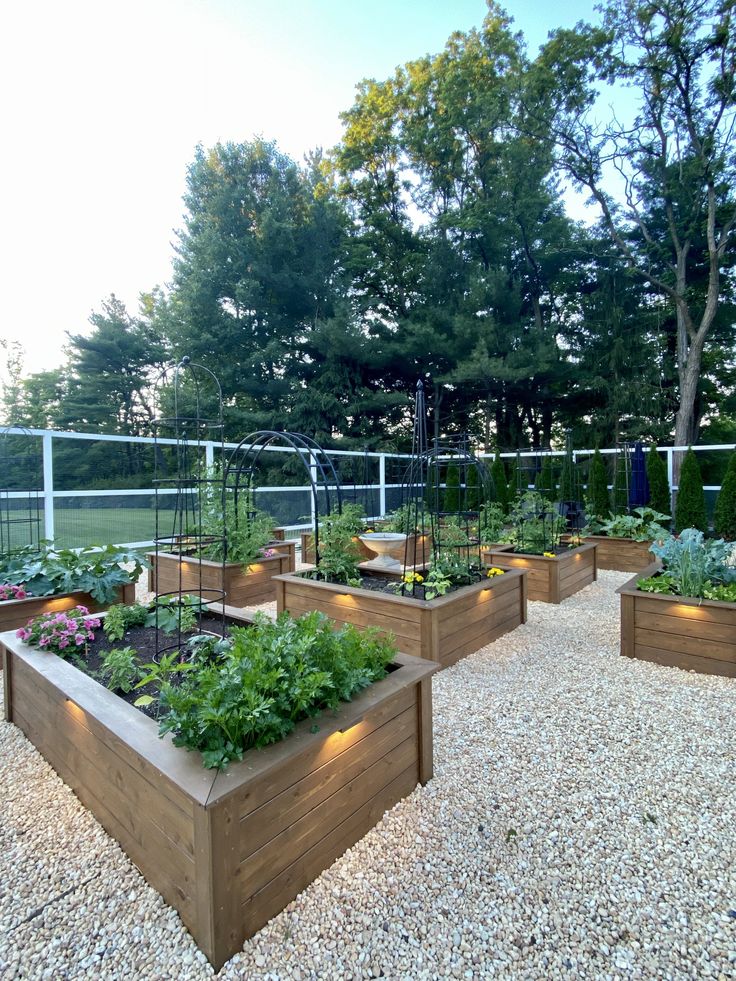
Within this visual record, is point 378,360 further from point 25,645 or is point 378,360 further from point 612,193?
point 25,645

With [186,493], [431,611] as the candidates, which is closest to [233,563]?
[186,493]

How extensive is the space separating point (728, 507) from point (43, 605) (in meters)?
7.82

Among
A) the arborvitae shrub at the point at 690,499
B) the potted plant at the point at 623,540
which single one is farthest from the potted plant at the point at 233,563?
the arborvitae shrub at the point at 690,499

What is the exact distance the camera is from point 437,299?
1179cm

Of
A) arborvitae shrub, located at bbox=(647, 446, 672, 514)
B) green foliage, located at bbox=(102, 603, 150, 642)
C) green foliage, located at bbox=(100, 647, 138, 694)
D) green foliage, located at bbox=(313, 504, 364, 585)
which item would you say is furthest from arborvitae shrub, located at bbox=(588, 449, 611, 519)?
green foliage, located at bbox=(100, 647, 138, 694)

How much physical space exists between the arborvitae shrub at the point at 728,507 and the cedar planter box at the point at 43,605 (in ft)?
23.8

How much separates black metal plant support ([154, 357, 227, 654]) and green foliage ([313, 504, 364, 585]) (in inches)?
34.3

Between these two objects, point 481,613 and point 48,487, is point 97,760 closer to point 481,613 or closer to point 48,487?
point 481,613

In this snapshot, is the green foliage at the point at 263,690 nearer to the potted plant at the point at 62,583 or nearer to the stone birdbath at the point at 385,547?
the potted plant at the point at 62,583

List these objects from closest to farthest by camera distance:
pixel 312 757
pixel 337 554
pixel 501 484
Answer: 1. pixel 312 757
2. pixel 337 554
3. pixel 501 484

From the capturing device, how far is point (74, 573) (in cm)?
331

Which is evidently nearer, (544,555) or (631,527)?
(544,555)

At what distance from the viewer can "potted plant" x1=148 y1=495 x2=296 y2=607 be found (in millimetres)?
4324

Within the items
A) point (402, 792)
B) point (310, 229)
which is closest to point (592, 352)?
point (310, 229)
